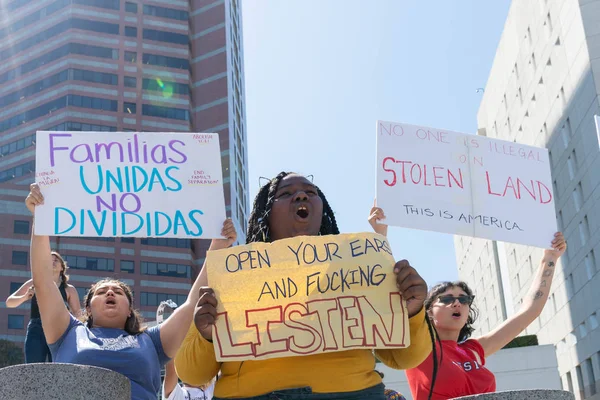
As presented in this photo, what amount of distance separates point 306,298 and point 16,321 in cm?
6014

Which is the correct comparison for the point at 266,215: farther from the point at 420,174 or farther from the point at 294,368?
the point at 420,174

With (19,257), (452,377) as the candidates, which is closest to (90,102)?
(19,257)

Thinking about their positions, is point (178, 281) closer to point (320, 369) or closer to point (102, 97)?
point (102, 97)

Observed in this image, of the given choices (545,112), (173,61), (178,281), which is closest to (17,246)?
(178,281)

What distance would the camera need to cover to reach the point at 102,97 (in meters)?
69.2

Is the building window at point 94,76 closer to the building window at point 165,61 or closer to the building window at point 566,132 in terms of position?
the building window at point 165,61

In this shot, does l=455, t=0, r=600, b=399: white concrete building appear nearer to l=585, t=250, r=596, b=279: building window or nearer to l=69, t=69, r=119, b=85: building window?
l=585, t=250, r=596, b=279: building window

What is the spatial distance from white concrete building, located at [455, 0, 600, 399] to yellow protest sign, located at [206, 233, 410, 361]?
35.8m

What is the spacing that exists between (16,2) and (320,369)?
255 ft

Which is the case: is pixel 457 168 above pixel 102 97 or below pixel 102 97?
below

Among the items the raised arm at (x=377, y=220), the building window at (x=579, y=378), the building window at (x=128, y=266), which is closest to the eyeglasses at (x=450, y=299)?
the raised arm at (x=377, y=220)

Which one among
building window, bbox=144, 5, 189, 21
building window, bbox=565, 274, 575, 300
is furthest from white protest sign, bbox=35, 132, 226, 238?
building window, bbox=144, 5, 189, 21

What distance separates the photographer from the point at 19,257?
59812 millimetres

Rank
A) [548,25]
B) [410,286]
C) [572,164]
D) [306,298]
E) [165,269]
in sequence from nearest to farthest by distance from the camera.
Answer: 1. [410,286]
2. [306,298]
3. [572,164]
4. [548,25]
5. [165,269]
